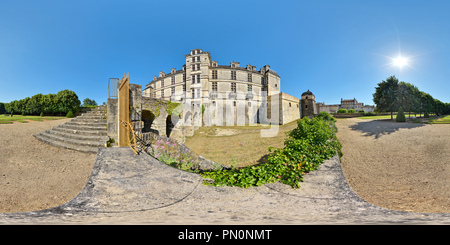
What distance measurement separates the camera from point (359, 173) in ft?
19.8

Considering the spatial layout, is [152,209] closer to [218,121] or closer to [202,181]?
[202,181]

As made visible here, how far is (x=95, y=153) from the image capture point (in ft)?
20.6

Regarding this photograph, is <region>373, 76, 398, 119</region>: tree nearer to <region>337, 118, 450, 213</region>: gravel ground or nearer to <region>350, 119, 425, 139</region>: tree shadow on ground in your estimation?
<region>350, 119, 425, 139</region>: tree shadow on ground

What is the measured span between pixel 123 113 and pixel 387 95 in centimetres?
2655

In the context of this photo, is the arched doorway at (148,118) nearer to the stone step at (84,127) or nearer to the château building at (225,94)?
the stone step at (84,127)

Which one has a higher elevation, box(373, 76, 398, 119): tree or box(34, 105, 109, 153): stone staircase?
box(373, 76, 398, 119): tree

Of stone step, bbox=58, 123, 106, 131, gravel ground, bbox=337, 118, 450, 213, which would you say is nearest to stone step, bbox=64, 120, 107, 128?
stone step, bbox=58, 123, 106, 131

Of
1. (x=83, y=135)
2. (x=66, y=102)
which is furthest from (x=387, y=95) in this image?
(x=66, y=102)

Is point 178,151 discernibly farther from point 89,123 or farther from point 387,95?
point 387,95

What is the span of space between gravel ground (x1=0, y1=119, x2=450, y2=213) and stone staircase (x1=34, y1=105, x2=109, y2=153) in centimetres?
34

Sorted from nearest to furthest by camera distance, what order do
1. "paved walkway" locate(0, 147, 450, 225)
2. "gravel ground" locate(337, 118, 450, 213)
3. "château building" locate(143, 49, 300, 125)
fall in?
"paved walkway" locate(0, 147, 450, 225), "gravel ground" locate(337, 118, 450, 213), "château building" locate(143, 49, 300, 125)

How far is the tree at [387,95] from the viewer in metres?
17.8

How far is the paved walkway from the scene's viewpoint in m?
2.47

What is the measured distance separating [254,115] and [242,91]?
6.35 m
